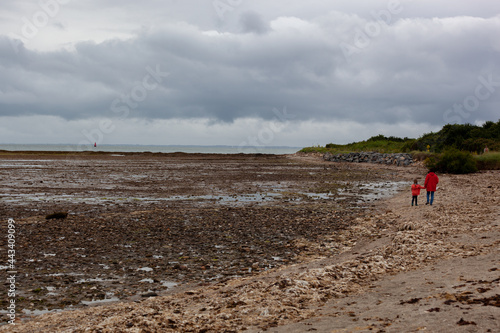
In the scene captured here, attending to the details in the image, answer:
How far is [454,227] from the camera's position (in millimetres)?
14195

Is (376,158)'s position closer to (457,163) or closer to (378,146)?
(378,146)

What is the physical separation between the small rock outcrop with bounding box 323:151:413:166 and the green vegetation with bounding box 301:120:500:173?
2414 millimetres

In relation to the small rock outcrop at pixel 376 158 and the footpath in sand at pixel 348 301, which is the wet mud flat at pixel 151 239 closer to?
the footpath in sand at pixel 348 301

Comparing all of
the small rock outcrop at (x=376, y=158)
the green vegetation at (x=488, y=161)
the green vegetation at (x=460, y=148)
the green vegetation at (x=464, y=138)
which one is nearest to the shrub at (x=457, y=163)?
the green vegetation at (x=460, y=148)

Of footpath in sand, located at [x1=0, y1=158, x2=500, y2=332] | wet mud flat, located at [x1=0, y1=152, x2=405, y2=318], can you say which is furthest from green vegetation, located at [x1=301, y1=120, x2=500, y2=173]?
footpath in sand, located at [x1=0, y1=158, x2=500, y2=332]

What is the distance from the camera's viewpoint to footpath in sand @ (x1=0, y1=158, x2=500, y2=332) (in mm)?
6410

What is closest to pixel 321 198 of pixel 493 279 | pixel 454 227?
pixel 454 227

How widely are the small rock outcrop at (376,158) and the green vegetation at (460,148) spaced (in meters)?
2.41

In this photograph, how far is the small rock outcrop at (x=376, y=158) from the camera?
67637mm

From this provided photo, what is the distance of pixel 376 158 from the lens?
79625 millimetres

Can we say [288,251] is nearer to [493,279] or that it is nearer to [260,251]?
[260,251]

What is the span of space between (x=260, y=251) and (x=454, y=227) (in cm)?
702

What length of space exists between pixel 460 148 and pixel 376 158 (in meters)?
16.6

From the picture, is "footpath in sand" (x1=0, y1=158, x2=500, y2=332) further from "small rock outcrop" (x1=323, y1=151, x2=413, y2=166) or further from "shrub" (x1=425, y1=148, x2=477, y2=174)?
"small rock outcrop" (x1=323, y1=151, x2=413, y2=166)
